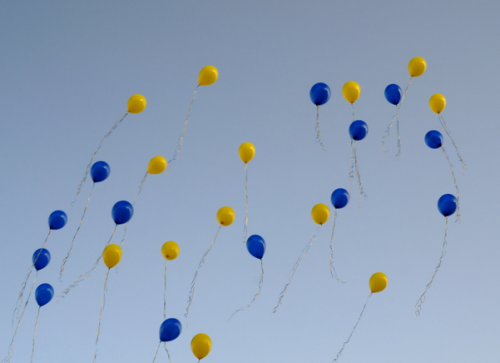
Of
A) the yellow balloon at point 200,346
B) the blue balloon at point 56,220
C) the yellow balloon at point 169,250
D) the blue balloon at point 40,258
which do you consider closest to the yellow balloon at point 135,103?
the blue balloon at point 56,220

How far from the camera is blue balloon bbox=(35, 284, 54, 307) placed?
162 inches

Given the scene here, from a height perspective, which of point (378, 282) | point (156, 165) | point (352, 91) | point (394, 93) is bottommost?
point (378, 282)

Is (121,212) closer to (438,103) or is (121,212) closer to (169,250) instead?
(169,250)

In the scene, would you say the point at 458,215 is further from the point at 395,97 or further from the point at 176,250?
the point at 176,250

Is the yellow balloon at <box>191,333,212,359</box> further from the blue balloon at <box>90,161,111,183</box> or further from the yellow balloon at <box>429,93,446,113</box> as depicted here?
the yellow balloon at <box>429,93,446,113</box>

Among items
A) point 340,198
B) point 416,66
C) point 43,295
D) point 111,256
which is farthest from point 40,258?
point 416,66

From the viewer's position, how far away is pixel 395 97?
14.3 feet

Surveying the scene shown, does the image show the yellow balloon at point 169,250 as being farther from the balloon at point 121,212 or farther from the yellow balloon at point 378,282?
the yellow balloon at point 378,282

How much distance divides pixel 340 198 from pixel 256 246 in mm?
815

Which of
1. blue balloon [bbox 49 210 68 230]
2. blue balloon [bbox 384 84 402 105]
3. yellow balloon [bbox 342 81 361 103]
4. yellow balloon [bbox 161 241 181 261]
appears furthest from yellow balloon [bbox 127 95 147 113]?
blue balloon [bbox 384 84 402 105]

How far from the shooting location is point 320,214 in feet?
13.4

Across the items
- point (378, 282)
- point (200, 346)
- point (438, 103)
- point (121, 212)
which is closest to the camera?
point (200, 346)

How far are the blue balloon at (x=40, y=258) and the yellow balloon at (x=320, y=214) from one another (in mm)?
2282

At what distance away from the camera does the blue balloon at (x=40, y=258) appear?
13.7 ft
